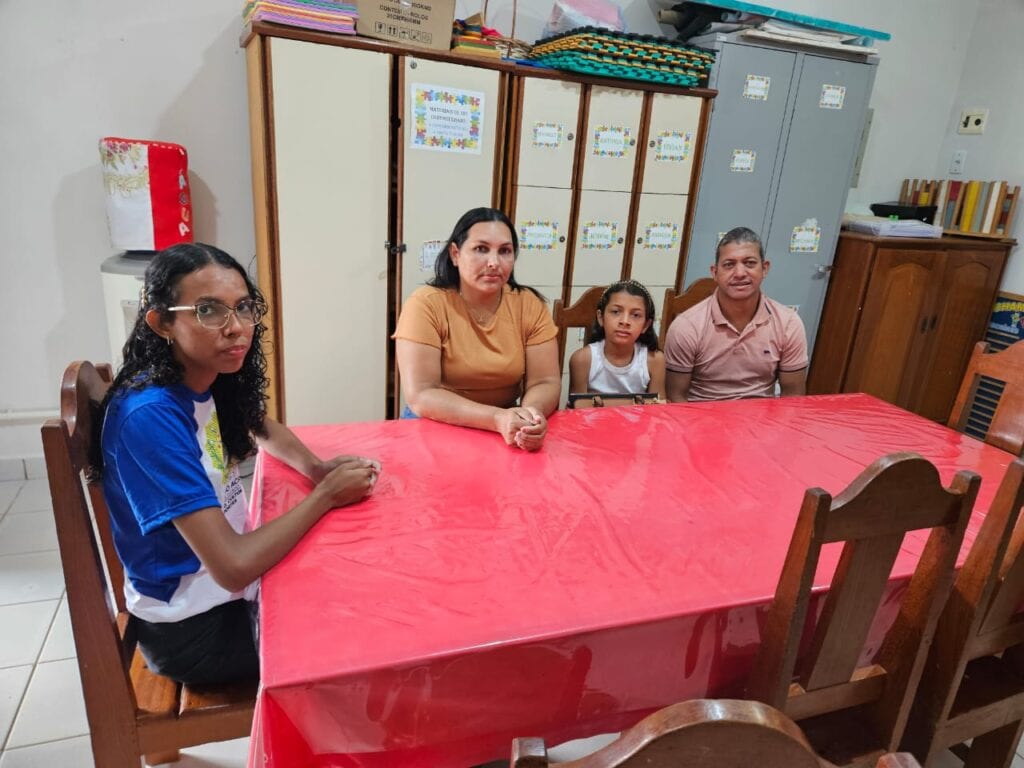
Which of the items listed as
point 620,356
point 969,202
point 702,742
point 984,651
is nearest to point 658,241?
point 620,356

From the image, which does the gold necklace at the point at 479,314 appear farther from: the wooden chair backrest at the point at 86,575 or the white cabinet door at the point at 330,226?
the wooden chair backrest at the point at 86,575

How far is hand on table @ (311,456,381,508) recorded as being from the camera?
120 centimetres

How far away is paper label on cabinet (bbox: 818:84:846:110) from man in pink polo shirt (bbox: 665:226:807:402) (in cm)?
146

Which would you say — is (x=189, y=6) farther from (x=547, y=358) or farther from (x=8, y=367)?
(x=547, y=358)

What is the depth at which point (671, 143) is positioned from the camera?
119 inches

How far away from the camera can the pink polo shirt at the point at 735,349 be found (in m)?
2.31

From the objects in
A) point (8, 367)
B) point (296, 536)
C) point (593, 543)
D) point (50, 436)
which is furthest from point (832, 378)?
point (8, 367)

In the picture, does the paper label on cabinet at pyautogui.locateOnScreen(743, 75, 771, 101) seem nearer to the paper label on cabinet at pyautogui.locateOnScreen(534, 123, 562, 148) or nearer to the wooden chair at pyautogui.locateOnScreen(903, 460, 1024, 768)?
the paper label on cabinet at pyautogui.locateOnScreen(534, 123, 562, 148)

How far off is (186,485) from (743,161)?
9.93ft

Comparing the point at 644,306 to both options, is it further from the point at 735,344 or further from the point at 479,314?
the point at 479,314

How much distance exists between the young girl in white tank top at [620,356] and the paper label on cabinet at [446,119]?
3.07 ft

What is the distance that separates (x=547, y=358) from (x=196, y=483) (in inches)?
47.1

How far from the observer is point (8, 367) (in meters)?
2.75

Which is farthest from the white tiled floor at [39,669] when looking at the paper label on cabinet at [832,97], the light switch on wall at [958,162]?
the light switch on wall at [958,162]
